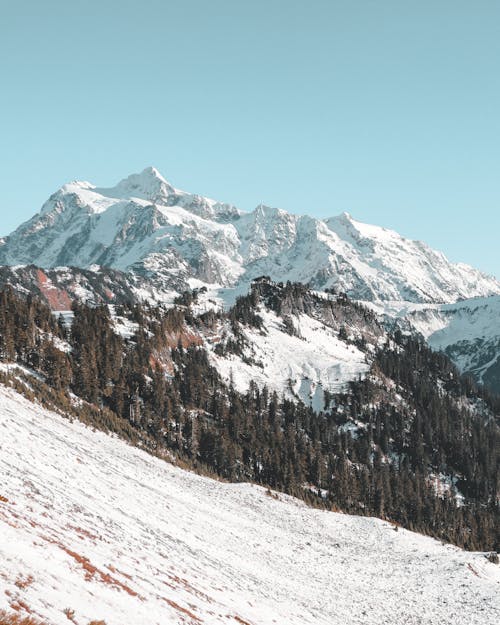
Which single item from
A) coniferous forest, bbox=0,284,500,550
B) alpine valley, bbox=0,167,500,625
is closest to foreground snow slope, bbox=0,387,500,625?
alpine valley, bbox=0,167,500,625

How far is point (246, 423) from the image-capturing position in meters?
137

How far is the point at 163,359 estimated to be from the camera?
152 m

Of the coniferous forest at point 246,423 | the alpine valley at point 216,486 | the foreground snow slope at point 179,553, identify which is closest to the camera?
the foreground snow slope at point 179,553

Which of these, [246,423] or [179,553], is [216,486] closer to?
[179,553]

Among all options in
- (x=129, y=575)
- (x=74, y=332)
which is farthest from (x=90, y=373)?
(x=129, y=575)

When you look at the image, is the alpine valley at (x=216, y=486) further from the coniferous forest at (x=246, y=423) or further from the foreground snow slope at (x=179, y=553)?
the coniferous forest at (x=246, y=423)

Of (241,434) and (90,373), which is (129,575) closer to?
(90,373)

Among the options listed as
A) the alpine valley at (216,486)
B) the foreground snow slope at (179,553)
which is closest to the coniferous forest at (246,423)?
the alpine valley at (216,486)

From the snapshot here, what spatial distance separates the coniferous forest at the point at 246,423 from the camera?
98438mm

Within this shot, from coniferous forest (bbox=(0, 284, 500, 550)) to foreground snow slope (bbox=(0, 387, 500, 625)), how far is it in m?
11.2

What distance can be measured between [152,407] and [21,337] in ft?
112

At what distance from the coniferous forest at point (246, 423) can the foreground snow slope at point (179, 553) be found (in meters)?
11.2

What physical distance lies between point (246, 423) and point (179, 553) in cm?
10376

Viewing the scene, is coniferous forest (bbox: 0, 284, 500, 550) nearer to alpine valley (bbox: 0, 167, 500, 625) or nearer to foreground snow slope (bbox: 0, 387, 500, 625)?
alpine valley (bbox: 0, 167, 500, 625)
